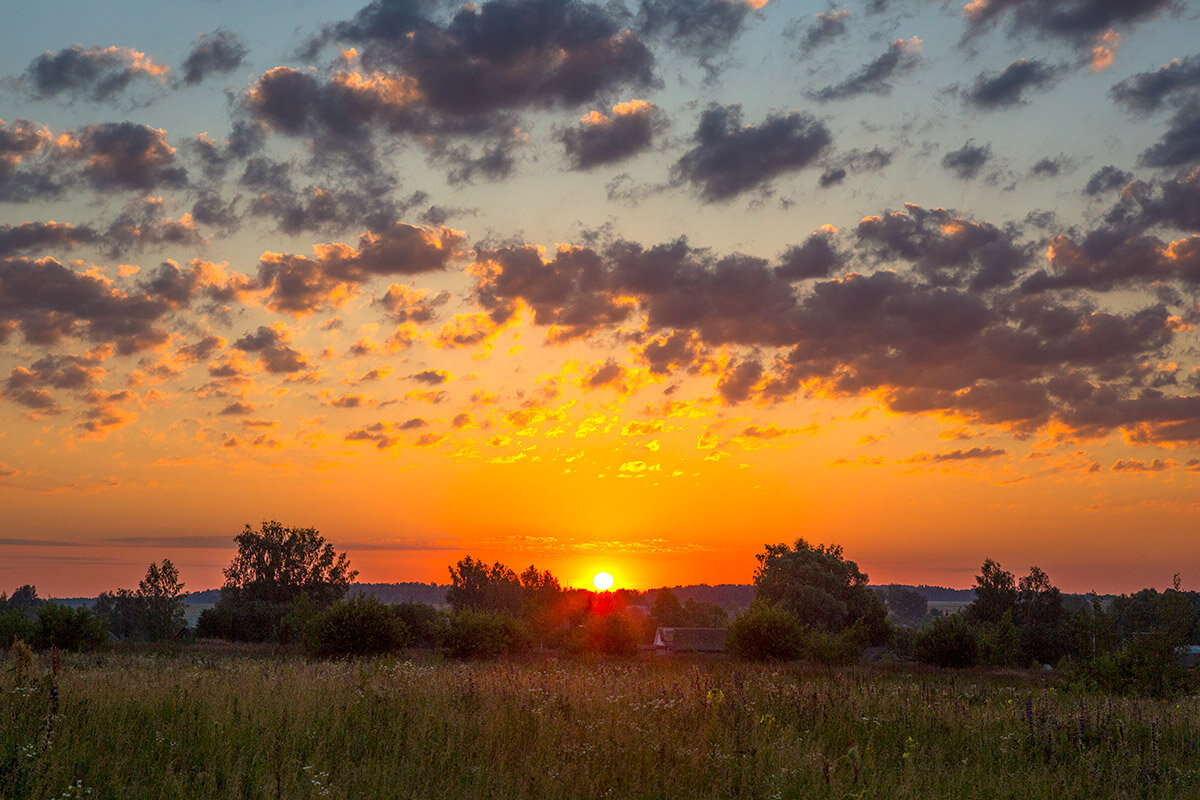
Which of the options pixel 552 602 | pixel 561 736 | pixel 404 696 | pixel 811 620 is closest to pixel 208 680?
pixel 404 696

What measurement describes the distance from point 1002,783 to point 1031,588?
6385 centimetres

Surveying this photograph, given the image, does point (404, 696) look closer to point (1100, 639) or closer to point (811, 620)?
point (1100, 639)

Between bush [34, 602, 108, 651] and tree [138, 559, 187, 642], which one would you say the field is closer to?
bush [34, 602, 108, 651]

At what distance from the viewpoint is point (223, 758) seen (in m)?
9.45

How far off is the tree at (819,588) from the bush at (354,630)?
43996 mm

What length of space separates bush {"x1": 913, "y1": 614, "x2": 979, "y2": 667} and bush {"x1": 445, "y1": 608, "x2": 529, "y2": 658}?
17311mm

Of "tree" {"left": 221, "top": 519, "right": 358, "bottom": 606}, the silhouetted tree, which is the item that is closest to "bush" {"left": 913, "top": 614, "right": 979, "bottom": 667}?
"tree" {"left": 221, "top": 519, "right": 358, "bottom": 606}

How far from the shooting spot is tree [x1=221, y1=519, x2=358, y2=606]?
326 feet

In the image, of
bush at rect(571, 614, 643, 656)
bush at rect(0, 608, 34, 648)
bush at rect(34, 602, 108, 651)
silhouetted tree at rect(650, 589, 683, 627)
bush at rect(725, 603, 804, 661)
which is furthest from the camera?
silhouetted tree at rect(650, 589, 683, 627)

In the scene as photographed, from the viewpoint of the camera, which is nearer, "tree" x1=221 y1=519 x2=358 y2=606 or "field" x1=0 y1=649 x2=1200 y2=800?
"field" x1=0 y1=649 x2=1200 y2=800

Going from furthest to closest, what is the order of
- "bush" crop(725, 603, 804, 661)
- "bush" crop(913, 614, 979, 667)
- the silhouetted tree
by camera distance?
the silhouetted tree, "bush" crop(913, 614, 979, 667), "bush" crop(725, 603, 804, 661)

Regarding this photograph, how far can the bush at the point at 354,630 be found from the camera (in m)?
31.2

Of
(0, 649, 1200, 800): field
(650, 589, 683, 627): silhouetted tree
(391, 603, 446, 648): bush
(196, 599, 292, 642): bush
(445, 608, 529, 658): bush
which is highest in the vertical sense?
(0, 649, 1200, 800): field

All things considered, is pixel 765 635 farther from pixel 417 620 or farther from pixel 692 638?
pixel 692 638
